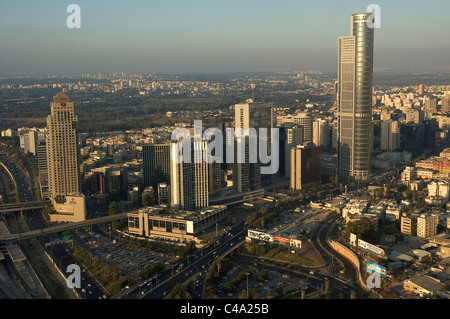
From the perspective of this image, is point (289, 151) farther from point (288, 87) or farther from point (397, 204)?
point (288, 87)

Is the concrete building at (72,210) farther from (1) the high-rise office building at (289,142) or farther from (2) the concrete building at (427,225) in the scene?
(2) the concrete building at (427,225)

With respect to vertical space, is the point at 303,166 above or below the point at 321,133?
below

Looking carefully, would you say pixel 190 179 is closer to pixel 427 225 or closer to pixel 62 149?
pixel 62 149

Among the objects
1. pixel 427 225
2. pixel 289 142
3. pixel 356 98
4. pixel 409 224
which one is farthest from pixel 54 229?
pixel 356 98


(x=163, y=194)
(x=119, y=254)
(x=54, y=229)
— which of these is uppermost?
(x=163, y=194)

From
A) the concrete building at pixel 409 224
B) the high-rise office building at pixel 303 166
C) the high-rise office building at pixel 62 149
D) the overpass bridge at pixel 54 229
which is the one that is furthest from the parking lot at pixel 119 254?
the high-rise office building at pixel 303 166
